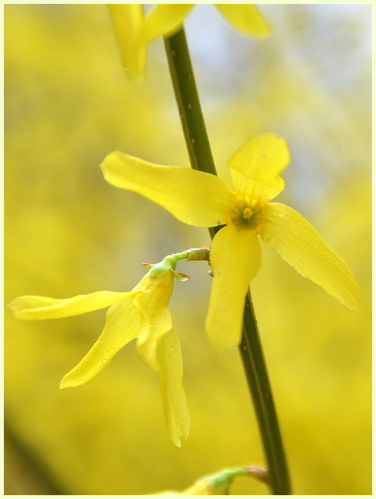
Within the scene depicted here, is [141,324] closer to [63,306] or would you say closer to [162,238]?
[63,306]

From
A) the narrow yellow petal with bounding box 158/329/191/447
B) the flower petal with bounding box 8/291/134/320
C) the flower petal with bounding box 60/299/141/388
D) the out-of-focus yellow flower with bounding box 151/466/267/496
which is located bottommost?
the out-of-focus yellow flower with bounding box 151/466/267/496

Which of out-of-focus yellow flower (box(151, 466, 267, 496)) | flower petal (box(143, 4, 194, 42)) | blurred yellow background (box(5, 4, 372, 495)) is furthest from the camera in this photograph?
blurred yellow background (box(5, 4, 372, 495))

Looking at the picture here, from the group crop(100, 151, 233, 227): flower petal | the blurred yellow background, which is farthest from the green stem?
the blurred yellow background

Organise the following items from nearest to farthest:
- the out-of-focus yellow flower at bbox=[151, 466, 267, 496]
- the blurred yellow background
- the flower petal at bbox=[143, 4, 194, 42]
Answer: the flower petal at bbox=[143, 4, 194, 42] → the out-of-focus yellow flower at bbox=[151, 466, 267, 496] → the blurred yellow background

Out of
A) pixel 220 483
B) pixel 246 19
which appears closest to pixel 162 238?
pixel 220 483

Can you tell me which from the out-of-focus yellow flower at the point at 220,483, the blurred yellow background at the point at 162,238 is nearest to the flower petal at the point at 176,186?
the out-of-focus yellow flower at the point at 220,483

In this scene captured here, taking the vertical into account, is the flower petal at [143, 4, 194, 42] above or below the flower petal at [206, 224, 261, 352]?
above

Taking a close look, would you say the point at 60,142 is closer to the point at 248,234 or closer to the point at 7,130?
the point at 7,130

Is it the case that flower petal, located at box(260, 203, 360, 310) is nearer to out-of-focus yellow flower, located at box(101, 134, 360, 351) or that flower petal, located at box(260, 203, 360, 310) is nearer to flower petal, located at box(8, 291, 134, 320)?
out-of-focus yellow flower, located at box(101, 134, 360, 351)
